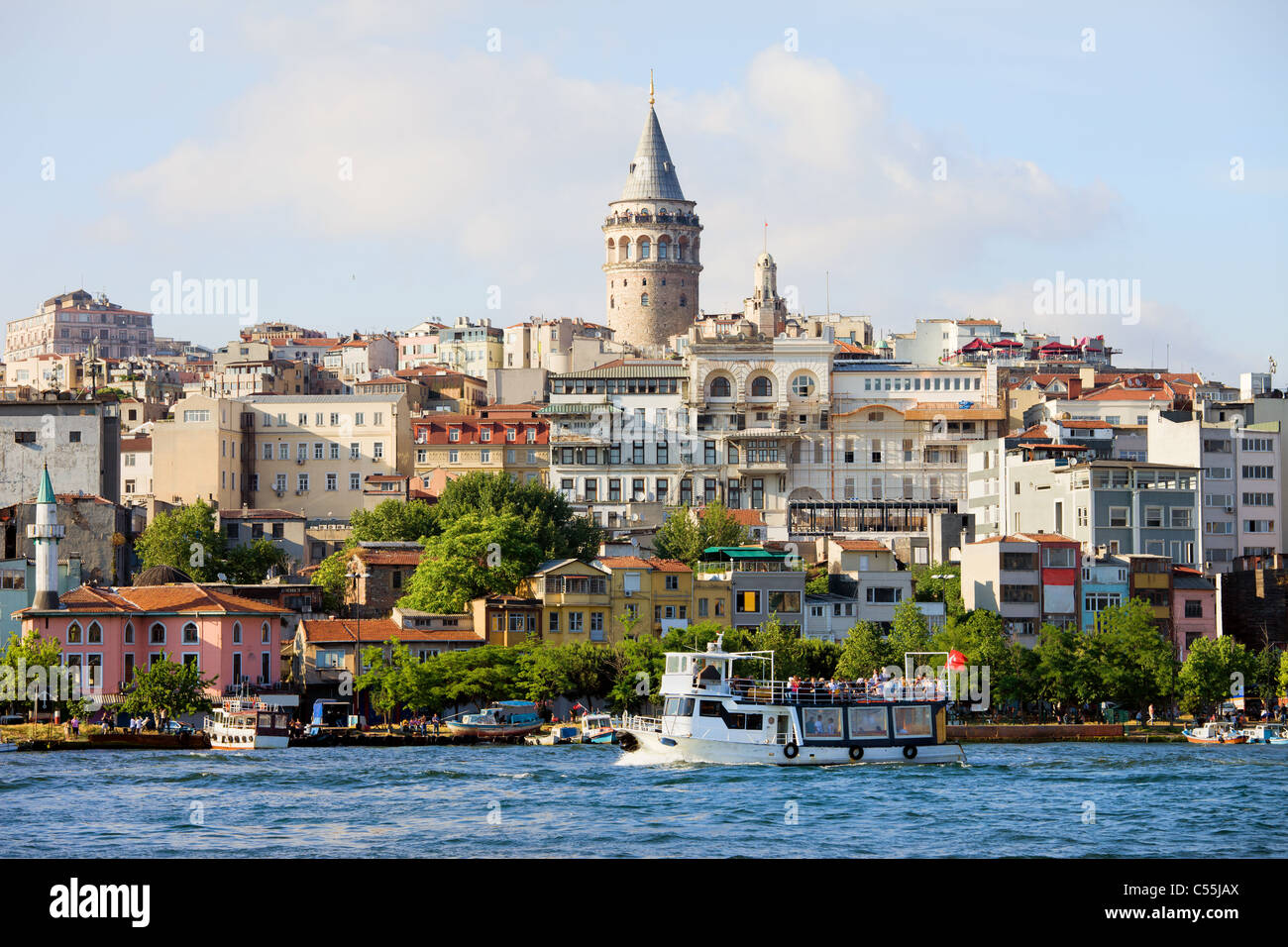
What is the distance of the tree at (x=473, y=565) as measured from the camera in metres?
64.6

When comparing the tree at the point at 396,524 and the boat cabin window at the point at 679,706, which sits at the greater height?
the tree at the point at 396,524

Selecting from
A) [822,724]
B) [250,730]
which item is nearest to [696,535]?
[250,730]

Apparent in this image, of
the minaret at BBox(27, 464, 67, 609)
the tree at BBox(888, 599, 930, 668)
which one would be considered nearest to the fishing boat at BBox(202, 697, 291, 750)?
the minaret at BBox(27, 464, 67, 609)

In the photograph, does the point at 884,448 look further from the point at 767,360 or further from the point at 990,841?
the point at 990,841

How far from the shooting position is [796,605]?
65.7 m

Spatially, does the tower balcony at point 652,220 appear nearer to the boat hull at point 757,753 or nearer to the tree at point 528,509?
the tree at point 528,509

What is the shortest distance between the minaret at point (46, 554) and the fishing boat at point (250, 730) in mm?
8344

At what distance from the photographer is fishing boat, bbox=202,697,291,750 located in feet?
168

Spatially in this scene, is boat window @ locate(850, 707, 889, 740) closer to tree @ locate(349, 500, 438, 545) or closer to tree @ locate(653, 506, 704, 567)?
tree @ locate(653, 506, 704, 567)

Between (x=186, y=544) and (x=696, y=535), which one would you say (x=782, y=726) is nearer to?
(x=696, y=535)

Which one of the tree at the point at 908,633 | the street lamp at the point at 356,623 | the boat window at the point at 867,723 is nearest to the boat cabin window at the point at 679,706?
the boat window at the point at 867,723
